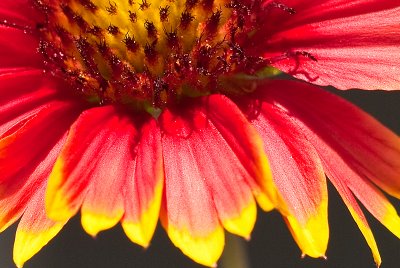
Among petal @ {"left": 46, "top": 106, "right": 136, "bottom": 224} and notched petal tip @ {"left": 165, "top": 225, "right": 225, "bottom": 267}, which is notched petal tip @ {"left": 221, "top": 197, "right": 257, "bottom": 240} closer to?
notched petal tip @ {"left": 165, "top": 225, "right": 225, "bottom": 267}

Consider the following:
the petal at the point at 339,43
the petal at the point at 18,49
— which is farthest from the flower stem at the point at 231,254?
the petal at the point at 18,49

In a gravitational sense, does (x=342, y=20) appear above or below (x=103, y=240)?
above

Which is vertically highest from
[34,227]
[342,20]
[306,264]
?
[342,20]

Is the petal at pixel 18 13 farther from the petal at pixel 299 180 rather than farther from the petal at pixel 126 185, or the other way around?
the petal at pixel 299 180

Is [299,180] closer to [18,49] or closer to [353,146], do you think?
[353,146]

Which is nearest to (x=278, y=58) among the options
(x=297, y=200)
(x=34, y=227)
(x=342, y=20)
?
(x=342, y=20)

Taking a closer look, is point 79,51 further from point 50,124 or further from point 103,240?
point 103,240

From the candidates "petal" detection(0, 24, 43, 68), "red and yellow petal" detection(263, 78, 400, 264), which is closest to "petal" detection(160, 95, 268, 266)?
"red and yellow petal" detection(263, 78, 400, 264)

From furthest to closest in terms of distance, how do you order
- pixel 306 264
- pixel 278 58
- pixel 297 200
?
pixel 306 264 < pixel 278 58 < pixel 297 200
